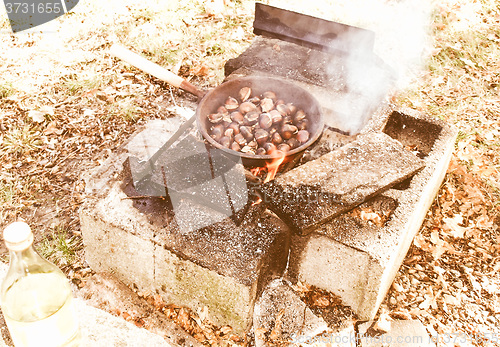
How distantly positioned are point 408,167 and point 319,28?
4.91ft

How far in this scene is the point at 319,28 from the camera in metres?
3.72

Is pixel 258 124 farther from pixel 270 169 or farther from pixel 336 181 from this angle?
pixel 336 181

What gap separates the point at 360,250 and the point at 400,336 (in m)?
0.80

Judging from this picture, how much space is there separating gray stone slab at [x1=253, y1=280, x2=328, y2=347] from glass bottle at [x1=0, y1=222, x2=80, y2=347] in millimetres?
1350

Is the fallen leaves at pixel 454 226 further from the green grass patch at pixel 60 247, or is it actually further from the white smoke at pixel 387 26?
the green grass patch at pixel 60 247

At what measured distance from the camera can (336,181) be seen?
2.87 m

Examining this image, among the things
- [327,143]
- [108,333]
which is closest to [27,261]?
[108,333]

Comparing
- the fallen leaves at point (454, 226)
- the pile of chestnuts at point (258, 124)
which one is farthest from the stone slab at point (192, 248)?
the fallen leaves at point (454, 226)

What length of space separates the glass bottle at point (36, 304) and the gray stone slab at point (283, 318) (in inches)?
53.1

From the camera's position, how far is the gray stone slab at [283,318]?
2.96 m

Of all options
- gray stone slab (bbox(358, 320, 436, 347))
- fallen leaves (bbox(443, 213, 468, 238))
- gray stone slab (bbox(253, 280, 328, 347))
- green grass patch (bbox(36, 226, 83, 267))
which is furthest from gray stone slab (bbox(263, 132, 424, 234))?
green grass patch (bbox(36, 226, 83, 267))

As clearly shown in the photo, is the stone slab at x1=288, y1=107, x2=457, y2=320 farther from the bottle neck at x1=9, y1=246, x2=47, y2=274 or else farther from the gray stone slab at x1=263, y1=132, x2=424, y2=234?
the bottle neck at x1=9, y1=246, x2=47, y2=274

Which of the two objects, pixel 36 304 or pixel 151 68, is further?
Result: pixel 151 68

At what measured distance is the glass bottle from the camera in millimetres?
1717
